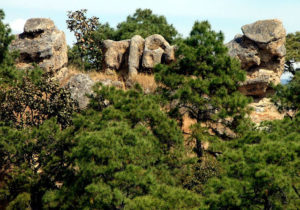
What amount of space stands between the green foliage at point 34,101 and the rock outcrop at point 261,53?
62.0 ft

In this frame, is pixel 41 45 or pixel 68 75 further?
pixel 68 75

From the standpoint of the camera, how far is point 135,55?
1786 inches

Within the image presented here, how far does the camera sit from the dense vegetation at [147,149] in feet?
63.9

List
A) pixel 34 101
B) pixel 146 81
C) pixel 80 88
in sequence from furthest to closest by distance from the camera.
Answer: pixel 146 81
pixel 80 88
pixel 34 101

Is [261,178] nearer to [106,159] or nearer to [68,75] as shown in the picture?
[106,159]

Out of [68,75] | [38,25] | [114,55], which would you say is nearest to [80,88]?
[68,75]

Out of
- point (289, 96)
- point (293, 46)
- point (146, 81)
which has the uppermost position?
point (293, 46)

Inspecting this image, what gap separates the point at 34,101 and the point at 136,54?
15604 millimetres

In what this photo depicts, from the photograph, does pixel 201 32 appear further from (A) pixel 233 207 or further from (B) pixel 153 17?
(B) pixel 153 17

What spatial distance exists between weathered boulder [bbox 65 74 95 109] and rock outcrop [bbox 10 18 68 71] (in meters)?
4.50

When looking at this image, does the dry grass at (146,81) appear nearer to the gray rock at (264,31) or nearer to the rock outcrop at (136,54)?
the rock outcrop at (136,54)

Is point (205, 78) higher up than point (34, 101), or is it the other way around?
point (205, 78)

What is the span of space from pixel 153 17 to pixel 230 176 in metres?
49.9

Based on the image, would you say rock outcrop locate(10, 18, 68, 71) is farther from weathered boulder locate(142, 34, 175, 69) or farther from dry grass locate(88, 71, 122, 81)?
weathered boulder locate(142, 34, 175, 69)
